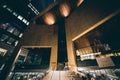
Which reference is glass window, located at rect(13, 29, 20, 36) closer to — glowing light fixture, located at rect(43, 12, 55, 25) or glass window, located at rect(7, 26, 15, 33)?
glass window, located at rect(7, 26, 15, 33)

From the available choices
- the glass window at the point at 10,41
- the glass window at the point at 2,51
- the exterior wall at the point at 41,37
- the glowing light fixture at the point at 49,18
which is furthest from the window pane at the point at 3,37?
the glowing light fixture at the point at 49,18

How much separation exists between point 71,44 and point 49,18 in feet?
25.8

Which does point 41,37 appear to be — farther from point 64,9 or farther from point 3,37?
point 3,37

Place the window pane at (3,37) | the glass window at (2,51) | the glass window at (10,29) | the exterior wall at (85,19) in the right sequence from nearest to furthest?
the exterior wall at (85,19) → the glass window at (2,51) → the window pane at (3,37) → the glass window at (10,29)

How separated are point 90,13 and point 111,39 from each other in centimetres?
457

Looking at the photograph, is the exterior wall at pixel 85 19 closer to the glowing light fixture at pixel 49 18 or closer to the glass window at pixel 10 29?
the glowing light fixture at pixel 49 18

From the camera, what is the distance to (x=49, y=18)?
17703 mm

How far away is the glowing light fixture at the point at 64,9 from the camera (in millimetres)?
15594

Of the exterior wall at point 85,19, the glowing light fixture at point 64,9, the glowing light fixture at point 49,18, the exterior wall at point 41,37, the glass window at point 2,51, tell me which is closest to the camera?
the exterior wall at point 85,19

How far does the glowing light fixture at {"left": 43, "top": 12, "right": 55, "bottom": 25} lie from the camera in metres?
17.3

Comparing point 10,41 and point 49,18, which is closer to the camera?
point 49,18

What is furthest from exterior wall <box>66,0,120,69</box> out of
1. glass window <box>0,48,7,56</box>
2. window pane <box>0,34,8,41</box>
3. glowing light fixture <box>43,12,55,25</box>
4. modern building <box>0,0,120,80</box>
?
window pane <box>0,34,8,41</box>

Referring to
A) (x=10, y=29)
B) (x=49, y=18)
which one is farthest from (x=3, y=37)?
(x=49, y=18)

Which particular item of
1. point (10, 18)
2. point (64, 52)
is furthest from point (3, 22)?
point (64, 52)
